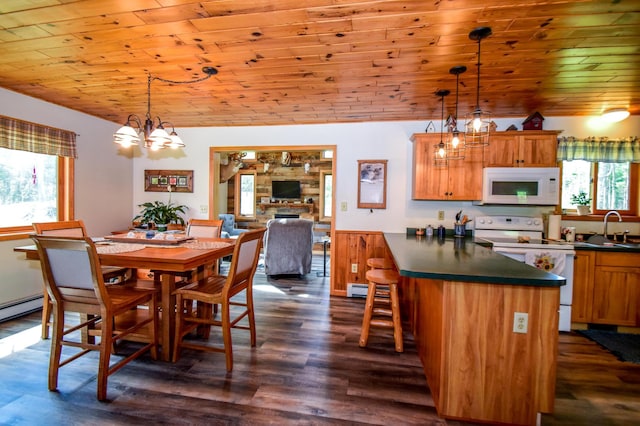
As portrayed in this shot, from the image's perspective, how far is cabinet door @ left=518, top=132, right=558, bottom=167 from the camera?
302 centimetres

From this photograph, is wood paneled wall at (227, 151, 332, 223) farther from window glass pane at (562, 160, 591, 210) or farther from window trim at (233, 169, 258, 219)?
window glass pane at (562, 160, 591, 210)

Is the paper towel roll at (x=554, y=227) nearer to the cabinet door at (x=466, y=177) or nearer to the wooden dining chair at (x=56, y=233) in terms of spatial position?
the cabinet door at (x=466, y=177)

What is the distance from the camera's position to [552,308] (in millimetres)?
1454

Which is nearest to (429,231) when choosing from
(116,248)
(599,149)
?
(599,149)

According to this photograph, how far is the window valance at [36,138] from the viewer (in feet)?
9.09

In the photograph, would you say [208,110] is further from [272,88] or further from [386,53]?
[386,53]

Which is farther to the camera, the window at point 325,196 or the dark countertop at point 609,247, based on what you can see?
the window at point 325,196

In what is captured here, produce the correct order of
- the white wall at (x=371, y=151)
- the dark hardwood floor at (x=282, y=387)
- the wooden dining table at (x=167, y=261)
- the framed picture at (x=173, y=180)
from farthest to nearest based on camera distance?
the framed picture at (x=173, y=180) → the white wall at (x=371, y=151) → the wooden dining table at (x=167, y=261) → the dark hardwood floor at (x=282, y=387)

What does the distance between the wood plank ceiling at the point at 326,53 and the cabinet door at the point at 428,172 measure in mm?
350

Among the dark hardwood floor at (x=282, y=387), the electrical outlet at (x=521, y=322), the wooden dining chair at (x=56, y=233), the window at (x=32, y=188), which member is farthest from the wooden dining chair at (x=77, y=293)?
the electrical outlet at (x=521, y=322)

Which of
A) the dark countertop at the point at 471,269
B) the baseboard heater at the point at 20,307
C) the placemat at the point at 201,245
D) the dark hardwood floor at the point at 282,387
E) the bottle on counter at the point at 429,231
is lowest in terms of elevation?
the dark hardwood floor at the point at 282,387

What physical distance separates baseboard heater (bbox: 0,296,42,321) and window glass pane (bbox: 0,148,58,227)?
804mm

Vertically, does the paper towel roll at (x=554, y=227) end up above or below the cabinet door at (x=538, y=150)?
below

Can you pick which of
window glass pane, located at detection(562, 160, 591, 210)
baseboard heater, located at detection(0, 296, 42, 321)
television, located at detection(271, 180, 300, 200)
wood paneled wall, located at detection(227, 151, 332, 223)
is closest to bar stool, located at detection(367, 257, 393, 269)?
window glass pane, located at detection(562, 160, 591, 210)
